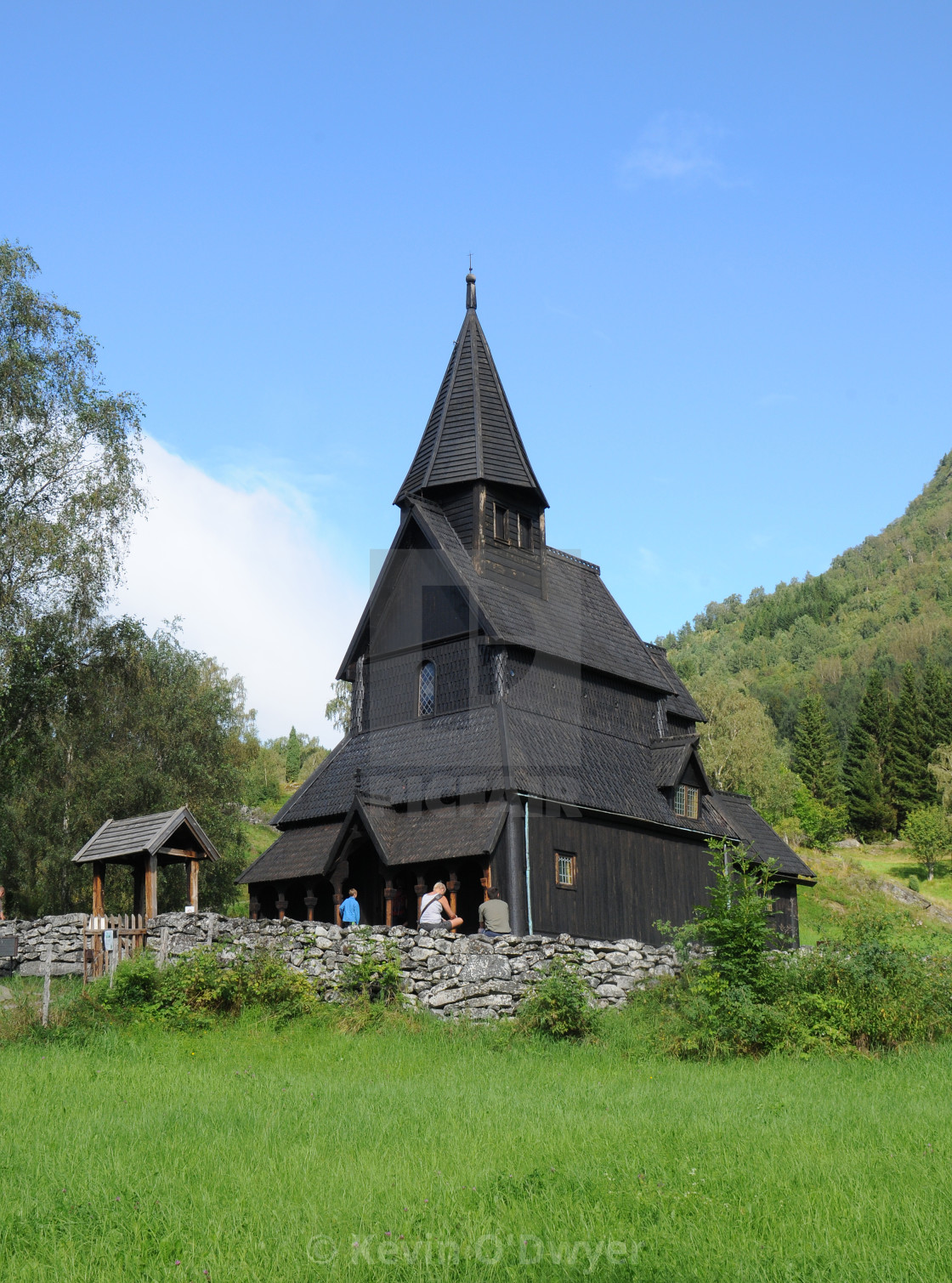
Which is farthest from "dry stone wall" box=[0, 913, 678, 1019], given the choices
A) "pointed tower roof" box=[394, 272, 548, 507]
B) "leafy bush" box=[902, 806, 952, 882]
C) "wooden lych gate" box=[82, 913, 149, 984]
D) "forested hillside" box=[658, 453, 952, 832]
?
"leafy bush" box=[902, 806, 952, 882]

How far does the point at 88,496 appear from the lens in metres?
28.4

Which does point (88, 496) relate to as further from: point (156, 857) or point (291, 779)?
point (291, 779)

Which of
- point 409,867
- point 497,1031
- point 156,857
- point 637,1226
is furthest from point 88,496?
point 637,1226

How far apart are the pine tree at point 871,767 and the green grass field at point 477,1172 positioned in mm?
76082

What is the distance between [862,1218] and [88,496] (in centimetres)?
2500

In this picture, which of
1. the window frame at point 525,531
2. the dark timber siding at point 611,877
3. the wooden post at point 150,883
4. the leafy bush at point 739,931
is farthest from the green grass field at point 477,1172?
the window frame at point 525,531

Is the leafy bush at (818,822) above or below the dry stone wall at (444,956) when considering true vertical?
above

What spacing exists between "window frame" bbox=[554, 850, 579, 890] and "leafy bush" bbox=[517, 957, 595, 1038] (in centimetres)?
782

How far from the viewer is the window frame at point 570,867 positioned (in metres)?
24.6

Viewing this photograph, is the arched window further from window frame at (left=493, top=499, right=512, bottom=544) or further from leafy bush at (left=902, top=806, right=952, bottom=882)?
leafy bush at (left=902, top=806, right=952, bottom=882)

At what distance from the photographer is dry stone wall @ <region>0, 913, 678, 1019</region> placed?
17.8 metres

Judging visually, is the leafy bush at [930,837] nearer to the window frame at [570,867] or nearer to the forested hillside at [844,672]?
the forested hillside at [844,672]

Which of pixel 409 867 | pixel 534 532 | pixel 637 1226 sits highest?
pixel 534 532

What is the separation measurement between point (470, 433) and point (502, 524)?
8.40ft
